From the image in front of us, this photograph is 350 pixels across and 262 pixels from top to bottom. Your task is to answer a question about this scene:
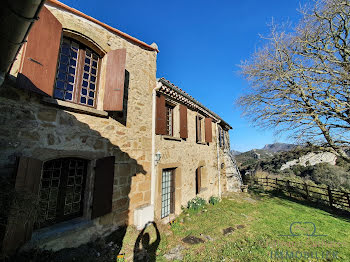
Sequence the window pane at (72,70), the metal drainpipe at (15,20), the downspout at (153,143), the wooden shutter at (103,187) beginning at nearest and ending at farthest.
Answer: the metal drainpipe at (15,20), the wooden shutter at (103,187), the window pane at (72,70), the downspout at (153,143)

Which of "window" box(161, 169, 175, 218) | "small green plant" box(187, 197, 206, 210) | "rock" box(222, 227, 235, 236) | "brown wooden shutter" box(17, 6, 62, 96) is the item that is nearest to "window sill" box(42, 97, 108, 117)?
"brown wooden shutter" box(17, 6, 62, 96)

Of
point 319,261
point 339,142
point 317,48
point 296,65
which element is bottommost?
point 319,261

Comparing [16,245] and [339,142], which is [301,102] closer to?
[339,142]

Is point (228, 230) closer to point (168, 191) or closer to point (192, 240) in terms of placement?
point (192, 240)

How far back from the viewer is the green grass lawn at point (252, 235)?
14.2 feet

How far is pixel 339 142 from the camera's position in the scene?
613 centimetres

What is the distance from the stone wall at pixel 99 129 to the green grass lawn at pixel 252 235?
1.55 meters

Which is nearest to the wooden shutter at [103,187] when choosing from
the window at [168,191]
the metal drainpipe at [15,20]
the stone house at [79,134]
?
the stone house at [79,134]

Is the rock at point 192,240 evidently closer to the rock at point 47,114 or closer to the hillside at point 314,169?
the rock at point 47,114

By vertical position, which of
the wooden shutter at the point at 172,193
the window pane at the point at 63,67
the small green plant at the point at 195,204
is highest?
the window pane at the point at 63,67

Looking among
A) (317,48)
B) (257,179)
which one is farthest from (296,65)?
(257,179)

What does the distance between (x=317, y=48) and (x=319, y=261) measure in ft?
26.4

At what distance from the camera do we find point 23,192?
8.33 ft

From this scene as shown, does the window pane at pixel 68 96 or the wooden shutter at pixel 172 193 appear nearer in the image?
the window pane at pixel 68 96
